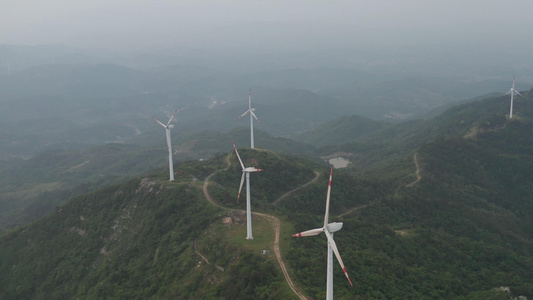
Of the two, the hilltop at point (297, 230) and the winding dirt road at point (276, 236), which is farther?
the hilltop at point (297, 230)

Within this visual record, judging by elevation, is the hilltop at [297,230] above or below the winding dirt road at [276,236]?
below

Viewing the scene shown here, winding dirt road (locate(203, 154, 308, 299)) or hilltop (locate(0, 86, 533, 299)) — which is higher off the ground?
winding dirt road (locate(203, 154, 308, 299))

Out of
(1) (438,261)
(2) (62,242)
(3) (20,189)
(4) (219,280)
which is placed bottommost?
(3) (20,189)

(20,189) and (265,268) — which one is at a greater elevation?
(265,268)

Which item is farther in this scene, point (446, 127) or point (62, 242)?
point (446, 127)

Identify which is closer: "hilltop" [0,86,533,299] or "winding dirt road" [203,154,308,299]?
"winding dirt road" [203,154,308,299]

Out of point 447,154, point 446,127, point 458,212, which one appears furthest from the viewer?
point 446,127

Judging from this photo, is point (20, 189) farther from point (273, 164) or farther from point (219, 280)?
point (219, 280)

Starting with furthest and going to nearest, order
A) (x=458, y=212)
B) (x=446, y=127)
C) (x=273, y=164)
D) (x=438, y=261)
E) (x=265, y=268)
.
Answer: (x=446, y=127) → (x=273, y=164) → (x=458, y=212) → (x=438, y=261) → (x=265, y=268)

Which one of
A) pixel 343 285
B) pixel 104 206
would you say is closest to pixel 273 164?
pixel 104 206

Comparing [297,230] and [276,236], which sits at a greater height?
[276,236]

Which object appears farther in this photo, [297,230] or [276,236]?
[297,230]
